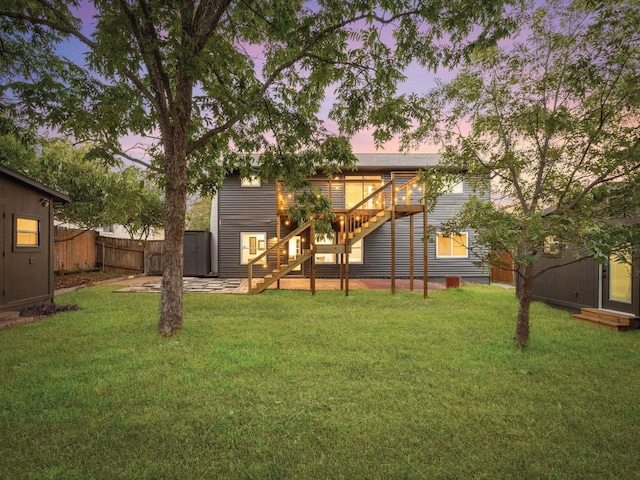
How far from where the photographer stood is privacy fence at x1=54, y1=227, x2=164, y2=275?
1780 cm

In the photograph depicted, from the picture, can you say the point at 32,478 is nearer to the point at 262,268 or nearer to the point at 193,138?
the point at 193,138

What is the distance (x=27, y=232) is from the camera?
29.8 ft

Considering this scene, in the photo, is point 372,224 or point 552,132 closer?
point 552,132

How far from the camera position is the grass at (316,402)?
9.37 feet

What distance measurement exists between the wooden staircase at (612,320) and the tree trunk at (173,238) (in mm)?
9422

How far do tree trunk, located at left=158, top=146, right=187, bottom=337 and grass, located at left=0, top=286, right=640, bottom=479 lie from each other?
0.37 m

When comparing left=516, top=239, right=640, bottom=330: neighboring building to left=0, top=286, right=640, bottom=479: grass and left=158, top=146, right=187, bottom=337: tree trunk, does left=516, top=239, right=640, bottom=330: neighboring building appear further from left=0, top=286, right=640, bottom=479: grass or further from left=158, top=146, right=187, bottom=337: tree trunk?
left=158, top=146, right=187, bottom=337: tree trunk

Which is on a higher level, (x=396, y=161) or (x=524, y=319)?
(x=396, y=161)

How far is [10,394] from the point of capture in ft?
13.5

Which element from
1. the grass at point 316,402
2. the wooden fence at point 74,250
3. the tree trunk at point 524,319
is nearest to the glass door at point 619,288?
the grass at point 316,402

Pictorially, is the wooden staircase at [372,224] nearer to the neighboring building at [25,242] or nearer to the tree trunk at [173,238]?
the tree trunk at [173,238]

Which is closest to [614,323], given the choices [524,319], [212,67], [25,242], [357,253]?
[524,319]

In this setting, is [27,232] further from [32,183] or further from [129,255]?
[129,255]

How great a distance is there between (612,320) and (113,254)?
21581 mm
